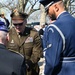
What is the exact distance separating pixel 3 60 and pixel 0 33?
15.6 inches

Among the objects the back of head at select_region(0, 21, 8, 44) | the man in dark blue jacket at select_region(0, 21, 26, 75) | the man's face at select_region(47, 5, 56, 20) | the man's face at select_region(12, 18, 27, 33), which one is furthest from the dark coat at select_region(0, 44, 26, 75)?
the man's face at select_region(12, 18, 27, 33)

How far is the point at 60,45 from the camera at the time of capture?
400 cm

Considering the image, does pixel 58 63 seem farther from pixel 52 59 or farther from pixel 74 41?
pixel 74 41

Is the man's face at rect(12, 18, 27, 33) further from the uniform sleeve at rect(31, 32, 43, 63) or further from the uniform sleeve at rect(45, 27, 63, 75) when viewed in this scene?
the uniform sleeve at rect(45, 27, 63, 75)

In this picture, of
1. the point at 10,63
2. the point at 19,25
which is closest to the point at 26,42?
the point at 19,25

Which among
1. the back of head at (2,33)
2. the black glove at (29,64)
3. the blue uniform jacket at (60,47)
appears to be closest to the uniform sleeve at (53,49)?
the blue uniform jacket at (60,47)

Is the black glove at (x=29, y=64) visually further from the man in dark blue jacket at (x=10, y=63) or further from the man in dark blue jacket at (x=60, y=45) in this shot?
the man in dark blue jacket at (x=10, y=63)

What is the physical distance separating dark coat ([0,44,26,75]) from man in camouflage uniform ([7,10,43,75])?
2250 millimetres

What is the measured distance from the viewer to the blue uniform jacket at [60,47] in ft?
13.2

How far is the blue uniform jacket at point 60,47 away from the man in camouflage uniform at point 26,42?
1437 mm

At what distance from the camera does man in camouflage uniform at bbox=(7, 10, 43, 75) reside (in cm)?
560

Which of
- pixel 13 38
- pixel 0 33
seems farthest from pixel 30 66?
pixel 0 33

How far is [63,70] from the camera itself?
4133mm

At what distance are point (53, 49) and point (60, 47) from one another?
10cm
